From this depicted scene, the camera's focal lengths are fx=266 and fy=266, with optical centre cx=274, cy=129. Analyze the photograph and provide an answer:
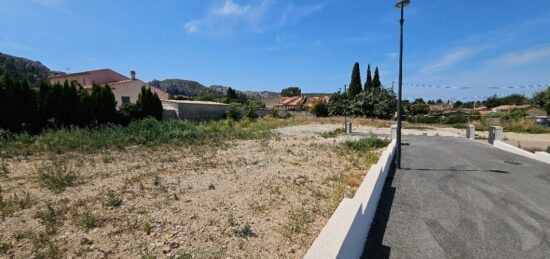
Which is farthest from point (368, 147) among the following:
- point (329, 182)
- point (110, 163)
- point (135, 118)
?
point (135, 118)

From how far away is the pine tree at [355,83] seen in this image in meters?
44.6

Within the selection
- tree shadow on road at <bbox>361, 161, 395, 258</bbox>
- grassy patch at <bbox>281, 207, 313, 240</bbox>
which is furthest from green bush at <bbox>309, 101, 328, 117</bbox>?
grassy patch at <bbox>281, 207, 313, 240</bbox>

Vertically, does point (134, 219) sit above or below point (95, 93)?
below

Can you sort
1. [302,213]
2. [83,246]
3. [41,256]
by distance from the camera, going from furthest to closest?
[302,213] < [83,246] < [41,256]

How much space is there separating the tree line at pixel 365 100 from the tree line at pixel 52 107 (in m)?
26.4

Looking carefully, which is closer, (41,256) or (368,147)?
(41,256)

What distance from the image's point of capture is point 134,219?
14.0ft

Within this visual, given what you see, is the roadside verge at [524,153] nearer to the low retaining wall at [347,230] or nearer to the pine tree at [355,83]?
the low retaining wall at [347,230]

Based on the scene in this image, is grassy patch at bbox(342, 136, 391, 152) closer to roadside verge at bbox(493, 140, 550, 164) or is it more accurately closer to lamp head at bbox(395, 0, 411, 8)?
roadside verge at bbox(493, 140, 550, 164)

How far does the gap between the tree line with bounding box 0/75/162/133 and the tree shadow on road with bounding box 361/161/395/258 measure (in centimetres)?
1622

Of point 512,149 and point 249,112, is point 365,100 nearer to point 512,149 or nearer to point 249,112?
point 249,112

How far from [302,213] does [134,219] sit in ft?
9.07

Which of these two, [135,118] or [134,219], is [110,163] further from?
[135,118]

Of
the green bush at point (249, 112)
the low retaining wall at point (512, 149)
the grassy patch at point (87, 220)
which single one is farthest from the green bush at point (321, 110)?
the grassy patch at point (87, 220)
